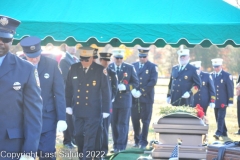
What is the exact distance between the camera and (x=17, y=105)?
5.12 m

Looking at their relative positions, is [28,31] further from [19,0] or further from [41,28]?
[19,0]

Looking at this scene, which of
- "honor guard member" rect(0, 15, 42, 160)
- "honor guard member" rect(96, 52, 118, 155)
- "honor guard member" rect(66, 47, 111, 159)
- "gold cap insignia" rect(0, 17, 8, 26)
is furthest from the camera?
"honor guard member" rect(96, 52, 118, 155)

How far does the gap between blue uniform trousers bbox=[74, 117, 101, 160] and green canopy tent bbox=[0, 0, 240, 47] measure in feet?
5.37

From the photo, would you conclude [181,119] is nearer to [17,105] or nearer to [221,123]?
[17,105]

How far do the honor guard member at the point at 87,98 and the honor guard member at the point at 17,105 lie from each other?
4.37m

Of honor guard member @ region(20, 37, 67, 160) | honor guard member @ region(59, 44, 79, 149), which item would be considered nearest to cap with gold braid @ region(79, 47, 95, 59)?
Result: honor guard member @ region(20, 37, 67, 160)

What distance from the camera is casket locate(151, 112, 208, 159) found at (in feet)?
25.1

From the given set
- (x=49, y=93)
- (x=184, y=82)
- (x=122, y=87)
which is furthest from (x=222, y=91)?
(x=49, y=93)

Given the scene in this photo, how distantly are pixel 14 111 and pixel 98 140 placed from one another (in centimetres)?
474

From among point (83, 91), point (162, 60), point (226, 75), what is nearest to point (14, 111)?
point (83, 91)

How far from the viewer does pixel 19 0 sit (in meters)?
9.12

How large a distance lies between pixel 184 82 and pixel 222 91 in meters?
3.10

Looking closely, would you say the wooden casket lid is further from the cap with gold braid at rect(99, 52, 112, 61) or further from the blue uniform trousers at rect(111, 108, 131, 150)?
the blue uniform trousers at rect(111, 108, 131, 150)

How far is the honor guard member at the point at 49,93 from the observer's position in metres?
7.78
